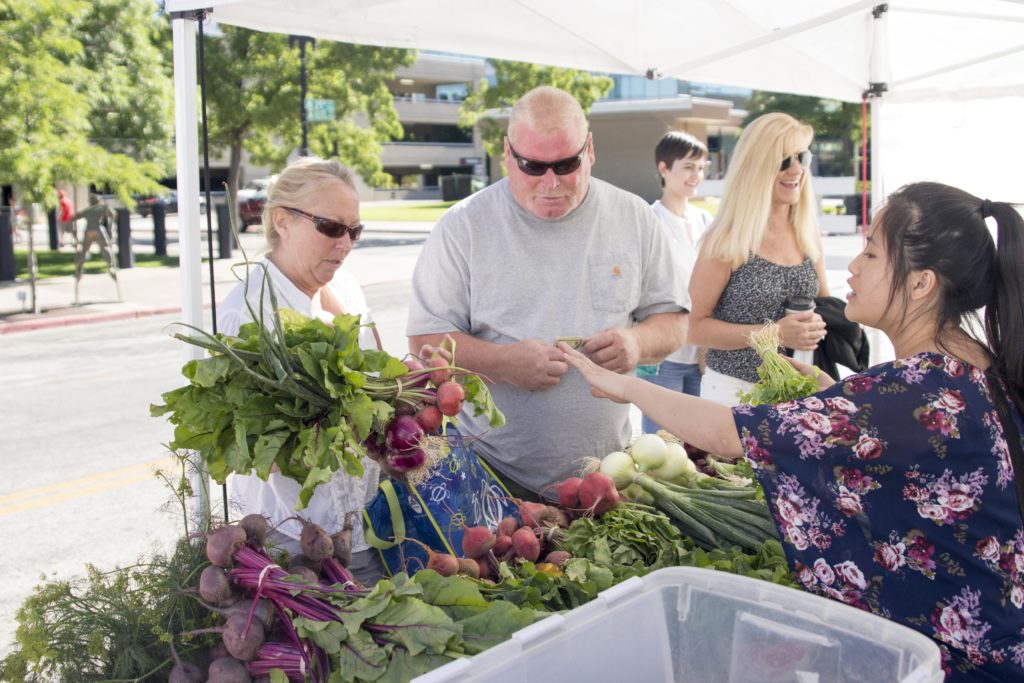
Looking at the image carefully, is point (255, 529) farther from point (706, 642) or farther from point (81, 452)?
point (81, 452)

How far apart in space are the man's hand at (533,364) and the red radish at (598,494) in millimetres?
346

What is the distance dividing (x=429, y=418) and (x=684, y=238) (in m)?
3.71

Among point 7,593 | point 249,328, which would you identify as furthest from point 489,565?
point 7,593

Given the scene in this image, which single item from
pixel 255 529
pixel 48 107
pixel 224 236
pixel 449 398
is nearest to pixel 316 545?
pixel 255 529

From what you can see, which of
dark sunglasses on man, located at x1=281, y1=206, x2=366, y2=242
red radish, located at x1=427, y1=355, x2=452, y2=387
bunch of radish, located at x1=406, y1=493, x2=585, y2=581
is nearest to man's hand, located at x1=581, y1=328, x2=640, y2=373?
bunch of radish, located at x1=406, y1=493, x2=585, y2=581

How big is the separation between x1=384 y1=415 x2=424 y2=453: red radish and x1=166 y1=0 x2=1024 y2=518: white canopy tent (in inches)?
51.9

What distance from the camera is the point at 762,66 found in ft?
18.2

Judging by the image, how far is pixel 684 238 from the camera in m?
5.72

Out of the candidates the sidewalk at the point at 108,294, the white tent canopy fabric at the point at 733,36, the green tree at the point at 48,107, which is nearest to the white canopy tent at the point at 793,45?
the white tent canopy fabric at the point at 733,36

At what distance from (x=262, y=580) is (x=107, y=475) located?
5.82 metres

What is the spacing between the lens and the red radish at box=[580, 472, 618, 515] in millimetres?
2854

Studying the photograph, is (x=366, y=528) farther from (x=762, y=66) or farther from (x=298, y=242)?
(x=762, y=66)

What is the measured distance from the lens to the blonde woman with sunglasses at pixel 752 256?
4.22m

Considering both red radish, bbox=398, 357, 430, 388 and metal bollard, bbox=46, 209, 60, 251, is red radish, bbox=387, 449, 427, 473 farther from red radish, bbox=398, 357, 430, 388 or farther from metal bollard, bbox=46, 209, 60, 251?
metal bollard, bbox=46, 209, 60, 251
